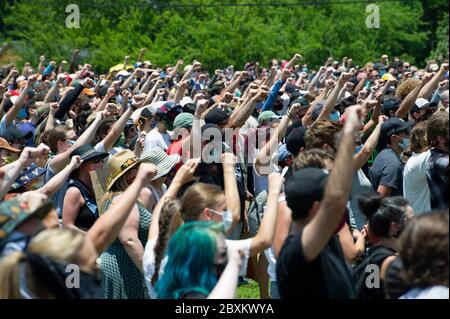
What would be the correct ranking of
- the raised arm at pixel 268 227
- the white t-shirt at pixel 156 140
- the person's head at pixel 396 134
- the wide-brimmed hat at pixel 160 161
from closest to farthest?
the raised arm at pixel 268 227, the wide-brimmed hat at pixel 160 161, the person's head at pixel 396 134, the white t-shirt at pixel 156 140

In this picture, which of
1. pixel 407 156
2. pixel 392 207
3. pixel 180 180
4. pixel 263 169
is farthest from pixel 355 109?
pixel 407 156

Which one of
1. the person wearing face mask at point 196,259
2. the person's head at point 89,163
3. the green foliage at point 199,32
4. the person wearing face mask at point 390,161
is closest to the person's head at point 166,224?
the person wearing face mask at point 196,259

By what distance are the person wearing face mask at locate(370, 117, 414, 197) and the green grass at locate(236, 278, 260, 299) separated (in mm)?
1541

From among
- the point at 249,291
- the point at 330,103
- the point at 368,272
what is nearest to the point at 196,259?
the point at 368,272

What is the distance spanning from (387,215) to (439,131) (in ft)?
5.41

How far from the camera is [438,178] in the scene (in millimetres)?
6527

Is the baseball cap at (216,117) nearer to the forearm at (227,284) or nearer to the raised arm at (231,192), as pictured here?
the raised arm at (231,192)

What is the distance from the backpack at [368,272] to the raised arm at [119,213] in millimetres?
1263

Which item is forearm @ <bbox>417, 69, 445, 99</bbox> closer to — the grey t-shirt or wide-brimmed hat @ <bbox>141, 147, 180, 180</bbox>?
the grey t-shirt

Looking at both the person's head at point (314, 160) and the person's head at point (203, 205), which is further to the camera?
the person's head at point (314, 160)

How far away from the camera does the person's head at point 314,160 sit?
5352mm

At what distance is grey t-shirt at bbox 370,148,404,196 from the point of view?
8078 mm

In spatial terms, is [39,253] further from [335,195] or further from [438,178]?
[438,178]
